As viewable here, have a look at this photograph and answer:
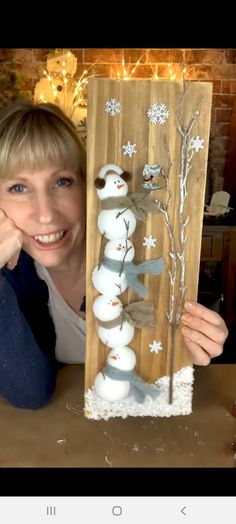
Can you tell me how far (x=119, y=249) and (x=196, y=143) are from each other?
0.16m

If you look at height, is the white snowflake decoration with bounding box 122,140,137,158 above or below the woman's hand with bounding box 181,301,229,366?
above

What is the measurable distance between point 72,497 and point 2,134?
0.51 meters

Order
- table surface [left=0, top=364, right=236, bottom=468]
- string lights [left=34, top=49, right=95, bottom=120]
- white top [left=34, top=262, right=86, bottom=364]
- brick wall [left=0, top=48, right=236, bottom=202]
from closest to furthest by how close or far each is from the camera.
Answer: table surface [left=0, top=364, right=236, bottom=468]
white top [left=34, top=262, right=86, bottom=364]
string lights [left=34, top=49, right=95, bottom=120]
brick wall [left=0, top=48, right=236, bottom=202]

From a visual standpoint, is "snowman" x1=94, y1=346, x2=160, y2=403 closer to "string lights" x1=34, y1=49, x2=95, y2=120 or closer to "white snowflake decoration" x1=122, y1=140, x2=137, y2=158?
"white snowflake decoration" x1=122, y1=140, x2=137, y2=158

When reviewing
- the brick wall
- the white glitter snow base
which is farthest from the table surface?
the brick wall

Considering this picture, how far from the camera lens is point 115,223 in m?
0.63

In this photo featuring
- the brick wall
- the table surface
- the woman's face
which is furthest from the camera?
the brick wall

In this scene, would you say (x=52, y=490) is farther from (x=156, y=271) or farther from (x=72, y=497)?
(x=156, y=271)

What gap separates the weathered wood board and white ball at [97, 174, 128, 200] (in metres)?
0.02

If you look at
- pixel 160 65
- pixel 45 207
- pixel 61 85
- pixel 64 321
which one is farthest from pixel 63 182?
pixel 160 65

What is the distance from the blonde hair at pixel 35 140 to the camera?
0.75 m

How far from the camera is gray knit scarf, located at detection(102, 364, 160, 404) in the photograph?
671 millimetres

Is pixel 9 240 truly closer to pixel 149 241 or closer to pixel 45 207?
pixel 45 207
